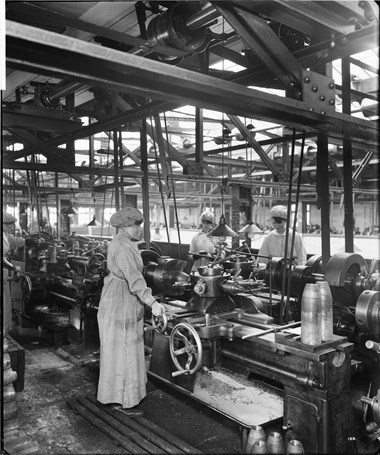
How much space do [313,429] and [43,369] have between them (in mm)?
2624

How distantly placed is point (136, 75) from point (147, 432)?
6.76ft

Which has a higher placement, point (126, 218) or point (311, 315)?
point (126, 218)

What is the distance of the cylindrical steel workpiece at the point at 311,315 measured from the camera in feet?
6.60

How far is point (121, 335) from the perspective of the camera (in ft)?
9.64

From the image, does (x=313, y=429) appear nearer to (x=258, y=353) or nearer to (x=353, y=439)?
(x=353, y=439)

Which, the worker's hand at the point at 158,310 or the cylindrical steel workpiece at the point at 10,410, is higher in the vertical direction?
the worker's hand at the point at 158,310

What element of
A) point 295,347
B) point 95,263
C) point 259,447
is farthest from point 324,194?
point 95,263

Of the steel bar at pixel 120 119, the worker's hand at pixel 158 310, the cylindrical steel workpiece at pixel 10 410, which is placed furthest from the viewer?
the worker's hand at pixel 158 310

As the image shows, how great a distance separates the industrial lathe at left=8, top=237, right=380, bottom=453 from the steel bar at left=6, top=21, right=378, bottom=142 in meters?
0.93

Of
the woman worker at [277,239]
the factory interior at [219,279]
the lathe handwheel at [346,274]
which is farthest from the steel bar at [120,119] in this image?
the woman worker at [277,239]

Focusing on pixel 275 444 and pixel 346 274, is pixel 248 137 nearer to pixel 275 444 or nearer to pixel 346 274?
pixel 346 274

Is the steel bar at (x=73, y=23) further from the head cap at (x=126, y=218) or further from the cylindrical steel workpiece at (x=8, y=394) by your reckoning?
the cylindrical steel workpiece at (x=8, y=394)

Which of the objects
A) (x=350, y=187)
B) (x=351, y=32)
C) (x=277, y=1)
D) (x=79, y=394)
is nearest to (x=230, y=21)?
(x=277, y=1)

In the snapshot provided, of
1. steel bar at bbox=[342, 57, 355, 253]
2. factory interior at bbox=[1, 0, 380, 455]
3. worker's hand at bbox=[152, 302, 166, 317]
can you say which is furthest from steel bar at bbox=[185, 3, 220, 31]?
worker's hand at bbox=[152, 302, 166, 317]
